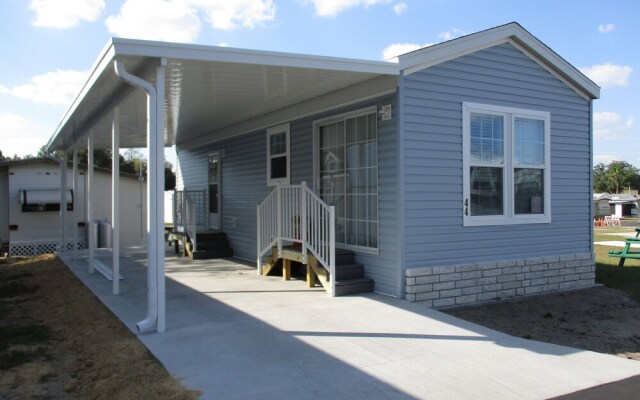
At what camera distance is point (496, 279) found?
7301 mm

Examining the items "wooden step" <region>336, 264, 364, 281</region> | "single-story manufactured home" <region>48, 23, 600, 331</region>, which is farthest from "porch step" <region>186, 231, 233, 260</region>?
"wooden step" <region>336, 264, 364, 281</region>

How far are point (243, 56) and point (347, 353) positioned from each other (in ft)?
9.97

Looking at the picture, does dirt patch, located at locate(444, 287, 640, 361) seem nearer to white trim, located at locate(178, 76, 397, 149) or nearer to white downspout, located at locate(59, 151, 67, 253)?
white trim, located at locate(178, 76, 397, 149)

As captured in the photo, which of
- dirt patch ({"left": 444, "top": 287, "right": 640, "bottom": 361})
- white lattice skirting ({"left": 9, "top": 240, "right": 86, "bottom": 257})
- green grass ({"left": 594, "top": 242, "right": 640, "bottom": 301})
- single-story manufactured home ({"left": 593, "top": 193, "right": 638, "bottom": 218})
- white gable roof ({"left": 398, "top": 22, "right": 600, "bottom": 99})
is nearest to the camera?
dirt patch ({"left": 444, "top": 287, "right": 640, "bottom": 361})

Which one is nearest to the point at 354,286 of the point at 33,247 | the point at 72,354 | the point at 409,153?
the point at 409,153

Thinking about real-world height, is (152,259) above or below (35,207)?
below

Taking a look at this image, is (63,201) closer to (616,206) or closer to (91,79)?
(91,79)

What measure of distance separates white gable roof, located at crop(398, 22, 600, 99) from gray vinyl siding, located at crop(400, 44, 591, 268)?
99 mm

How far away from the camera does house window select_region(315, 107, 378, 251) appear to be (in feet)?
23.4

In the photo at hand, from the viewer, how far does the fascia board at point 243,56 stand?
4.84m

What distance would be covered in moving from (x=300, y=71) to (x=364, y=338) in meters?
3.07

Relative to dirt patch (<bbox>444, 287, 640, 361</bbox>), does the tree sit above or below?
above

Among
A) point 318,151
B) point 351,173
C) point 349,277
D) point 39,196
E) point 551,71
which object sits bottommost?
point 349,277

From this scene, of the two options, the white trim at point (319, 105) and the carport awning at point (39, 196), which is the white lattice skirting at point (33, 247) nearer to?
the carport awning at point (39, 196)
